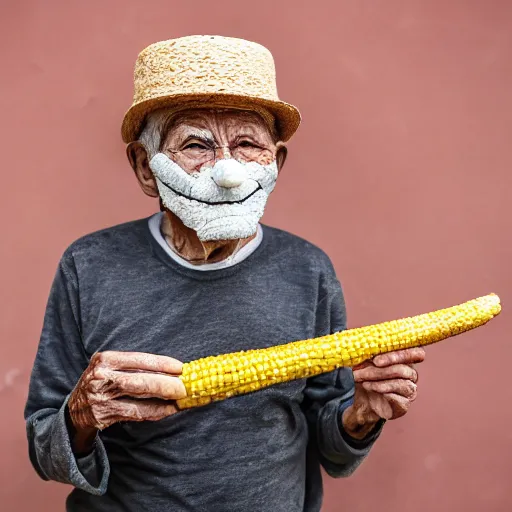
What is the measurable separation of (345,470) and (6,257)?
1.36 m

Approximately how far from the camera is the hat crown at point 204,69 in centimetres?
163

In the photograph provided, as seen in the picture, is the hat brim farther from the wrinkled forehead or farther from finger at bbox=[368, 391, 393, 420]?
finger at bbox=[368, 391, 393, 420]

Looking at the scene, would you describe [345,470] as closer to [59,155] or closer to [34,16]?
[59,155]

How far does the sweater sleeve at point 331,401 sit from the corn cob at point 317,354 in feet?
1.06

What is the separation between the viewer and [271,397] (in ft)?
5.82

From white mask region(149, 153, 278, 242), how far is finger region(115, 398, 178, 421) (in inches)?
15.2

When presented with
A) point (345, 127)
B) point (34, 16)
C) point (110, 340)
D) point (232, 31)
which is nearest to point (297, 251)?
point (110, 340)

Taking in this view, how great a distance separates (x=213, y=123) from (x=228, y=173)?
0.51 ft

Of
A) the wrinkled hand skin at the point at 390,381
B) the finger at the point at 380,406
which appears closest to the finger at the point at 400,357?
the wrinkled hand skin at the point at 390,381

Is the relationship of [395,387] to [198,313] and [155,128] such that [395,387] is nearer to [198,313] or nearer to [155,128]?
[198,313]

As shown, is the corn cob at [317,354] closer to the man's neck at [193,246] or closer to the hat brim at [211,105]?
the man's neck at [193,246]

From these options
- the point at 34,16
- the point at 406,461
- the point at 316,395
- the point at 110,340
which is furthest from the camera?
the point at 406,461

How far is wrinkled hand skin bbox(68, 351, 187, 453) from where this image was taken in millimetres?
1426

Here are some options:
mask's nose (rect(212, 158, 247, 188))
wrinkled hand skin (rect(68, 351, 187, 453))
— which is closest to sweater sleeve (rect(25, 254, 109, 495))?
wrinkled hand skin (rect(68, 351, 187, 453))
